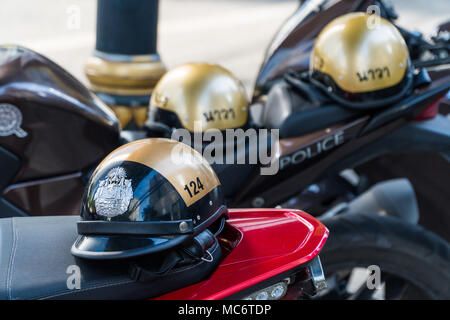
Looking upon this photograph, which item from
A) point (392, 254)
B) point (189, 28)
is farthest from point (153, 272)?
point (189, 28)

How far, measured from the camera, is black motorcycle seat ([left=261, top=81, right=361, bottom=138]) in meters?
2.70

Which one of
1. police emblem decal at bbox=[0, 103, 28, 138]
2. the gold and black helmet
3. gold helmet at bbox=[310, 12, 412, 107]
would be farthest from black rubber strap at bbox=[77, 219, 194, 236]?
gold helmet at bbox=[310, 12, 412, 107]

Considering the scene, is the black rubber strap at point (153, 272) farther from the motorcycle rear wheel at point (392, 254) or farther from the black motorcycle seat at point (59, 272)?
the motorcycle rear wheel at point (392, 254)

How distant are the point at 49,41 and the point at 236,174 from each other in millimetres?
6172

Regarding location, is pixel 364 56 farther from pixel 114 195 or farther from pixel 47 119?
pixel 114 195

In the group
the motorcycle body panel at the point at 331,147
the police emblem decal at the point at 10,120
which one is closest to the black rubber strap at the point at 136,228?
the police emblem decal at the point at 10,120

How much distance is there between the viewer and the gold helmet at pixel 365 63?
270 cm

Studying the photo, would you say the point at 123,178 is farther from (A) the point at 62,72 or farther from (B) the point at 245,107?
(B) the point at 245,107

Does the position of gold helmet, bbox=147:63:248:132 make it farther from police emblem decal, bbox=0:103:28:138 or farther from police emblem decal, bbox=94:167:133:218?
police emblem decal, bbox=94:167:133:218

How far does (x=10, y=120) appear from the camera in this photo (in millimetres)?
2227

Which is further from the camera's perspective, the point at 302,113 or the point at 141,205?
the point at 302,113

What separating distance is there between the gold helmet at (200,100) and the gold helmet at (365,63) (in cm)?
42

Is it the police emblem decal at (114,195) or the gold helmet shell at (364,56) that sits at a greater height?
the gold helmet shell at (364,56)

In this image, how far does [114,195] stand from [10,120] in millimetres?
863
